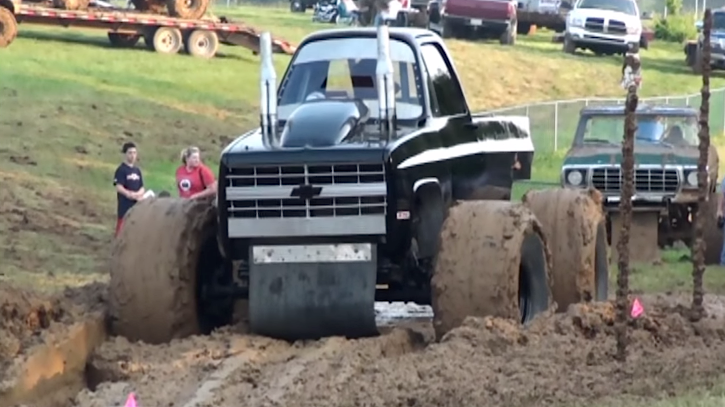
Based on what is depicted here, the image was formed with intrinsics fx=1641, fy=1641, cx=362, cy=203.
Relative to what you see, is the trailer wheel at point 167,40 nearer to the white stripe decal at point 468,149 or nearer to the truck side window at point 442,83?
the white stripe decal at point 468,149

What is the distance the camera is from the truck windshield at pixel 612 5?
49.4m

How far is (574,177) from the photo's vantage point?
2198cm

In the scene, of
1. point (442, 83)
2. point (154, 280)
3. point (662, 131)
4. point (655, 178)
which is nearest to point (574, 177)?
point (655, 178)

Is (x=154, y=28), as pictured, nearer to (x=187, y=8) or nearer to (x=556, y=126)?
(x=187, y=8)

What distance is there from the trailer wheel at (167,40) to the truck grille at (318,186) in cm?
2874

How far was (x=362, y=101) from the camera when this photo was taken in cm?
1287

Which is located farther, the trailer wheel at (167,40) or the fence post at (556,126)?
the trailer wheel at (167,40)

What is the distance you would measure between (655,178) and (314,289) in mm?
10706

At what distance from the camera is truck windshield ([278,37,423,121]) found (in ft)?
42.6

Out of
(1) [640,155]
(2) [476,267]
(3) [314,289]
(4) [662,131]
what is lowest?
(1) [640,155]

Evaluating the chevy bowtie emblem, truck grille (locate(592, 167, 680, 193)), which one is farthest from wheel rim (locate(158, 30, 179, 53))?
the chevy bowtie emblem

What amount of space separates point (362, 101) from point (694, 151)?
1011 centimetres

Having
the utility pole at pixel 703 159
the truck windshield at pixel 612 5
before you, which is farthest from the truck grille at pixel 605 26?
the utility pole at pixel 703 159

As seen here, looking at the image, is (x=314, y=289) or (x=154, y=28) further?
(x=154, y=28)
